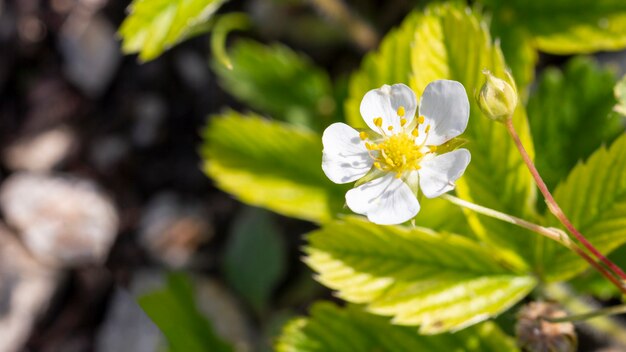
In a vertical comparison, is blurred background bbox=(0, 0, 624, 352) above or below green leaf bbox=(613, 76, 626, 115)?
below

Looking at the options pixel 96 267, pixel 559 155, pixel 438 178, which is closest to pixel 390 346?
pixel 438 178

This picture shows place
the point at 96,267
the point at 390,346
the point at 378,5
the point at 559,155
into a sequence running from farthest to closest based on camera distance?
1. the point at 96,267
2. the point at 378,5
3. the point at 559,155
4. the point at 390,346

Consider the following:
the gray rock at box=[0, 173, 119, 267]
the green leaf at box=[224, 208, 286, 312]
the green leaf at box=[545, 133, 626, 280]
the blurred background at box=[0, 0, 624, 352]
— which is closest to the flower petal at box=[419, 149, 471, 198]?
the green leaf at box=[545, 133, 626, 280]

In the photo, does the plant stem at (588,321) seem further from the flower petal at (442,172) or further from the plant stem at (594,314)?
the flower petal at (442,172)

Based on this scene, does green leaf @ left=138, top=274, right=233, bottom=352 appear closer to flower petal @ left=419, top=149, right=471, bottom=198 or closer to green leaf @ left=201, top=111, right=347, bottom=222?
green leaf @ left=201, top=111, right=347, bottom=222

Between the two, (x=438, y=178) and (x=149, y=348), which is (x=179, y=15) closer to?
(x=438, y=178)

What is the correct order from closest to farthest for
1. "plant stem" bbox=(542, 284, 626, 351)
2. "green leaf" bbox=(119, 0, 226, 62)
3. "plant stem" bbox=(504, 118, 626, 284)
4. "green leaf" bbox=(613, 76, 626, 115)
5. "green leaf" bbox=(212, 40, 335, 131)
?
"plant stem" bbox=(504, 118, 626, 284), "green leaf" bbox=(613, 76, 626, 115), "green leaf" bbox=(119, 0, 226, 62), "plant stem" bbox=(542, 284, 626, 351), "green leaf" bbox=(212, 40, 335, 131)
